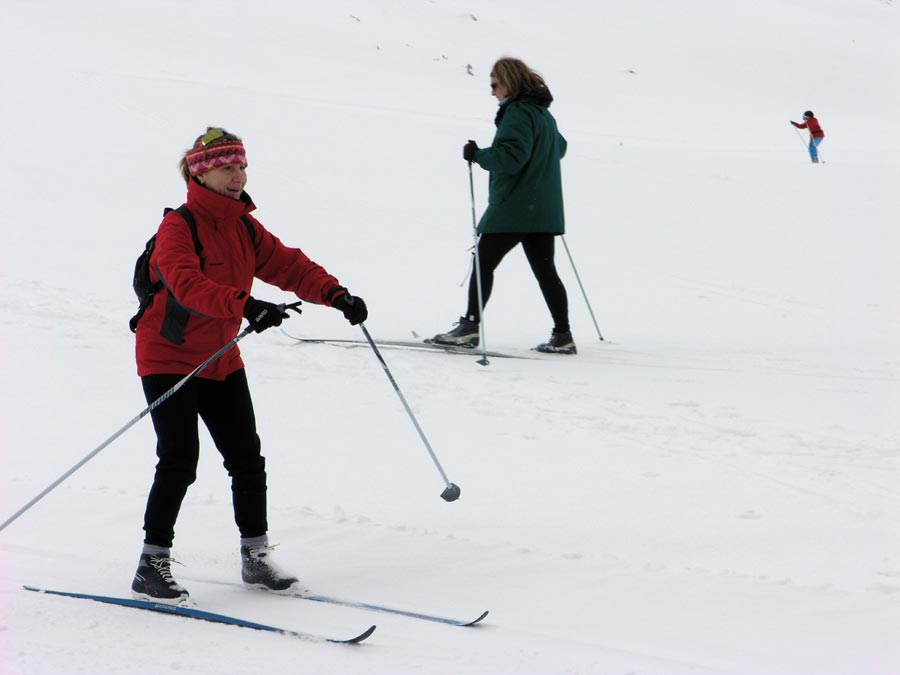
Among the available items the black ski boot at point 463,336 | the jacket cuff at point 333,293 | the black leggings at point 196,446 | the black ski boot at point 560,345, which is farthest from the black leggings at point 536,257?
the black leggings at point 196,446

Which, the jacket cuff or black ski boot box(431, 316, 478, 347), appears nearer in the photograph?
the jacket cuff

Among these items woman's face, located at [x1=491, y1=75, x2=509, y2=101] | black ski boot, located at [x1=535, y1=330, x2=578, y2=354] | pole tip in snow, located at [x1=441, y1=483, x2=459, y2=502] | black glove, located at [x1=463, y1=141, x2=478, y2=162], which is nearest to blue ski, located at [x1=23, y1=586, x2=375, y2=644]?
pole tip in snow, located at [x1=441, y1=483, x2=459, y2=502]

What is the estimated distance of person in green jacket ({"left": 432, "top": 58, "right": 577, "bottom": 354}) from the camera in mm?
6398

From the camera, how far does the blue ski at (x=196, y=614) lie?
3.03 m

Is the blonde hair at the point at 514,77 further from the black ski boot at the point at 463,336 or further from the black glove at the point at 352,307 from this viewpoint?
the black glove at the point at 352,307

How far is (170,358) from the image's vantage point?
3.40 m

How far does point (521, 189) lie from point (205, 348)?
3.50 meters

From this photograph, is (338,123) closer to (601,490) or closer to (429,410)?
(429,410)

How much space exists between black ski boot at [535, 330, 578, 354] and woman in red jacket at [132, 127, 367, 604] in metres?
3.37

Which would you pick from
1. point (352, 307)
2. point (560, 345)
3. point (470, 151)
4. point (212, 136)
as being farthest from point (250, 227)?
point (560, 345)

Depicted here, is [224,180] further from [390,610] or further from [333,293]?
[390,610]

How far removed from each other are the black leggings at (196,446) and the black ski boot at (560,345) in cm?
352

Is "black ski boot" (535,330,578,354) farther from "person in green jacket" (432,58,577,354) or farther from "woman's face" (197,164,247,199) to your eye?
"woman's face" (197,164,247,199)

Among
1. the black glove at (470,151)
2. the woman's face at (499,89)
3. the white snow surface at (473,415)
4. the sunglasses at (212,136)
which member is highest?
the woman's face at (499,89)
